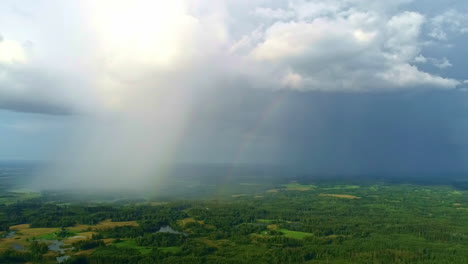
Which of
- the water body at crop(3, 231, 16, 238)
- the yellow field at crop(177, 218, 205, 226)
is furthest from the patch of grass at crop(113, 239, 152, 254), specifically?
the water body at crop(3, 231, 16, 238)

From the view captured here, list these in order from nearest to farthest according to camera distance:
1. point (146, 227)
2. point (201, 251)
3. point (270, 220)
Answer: point (201, 251), point (146, 227), point (270, 220)

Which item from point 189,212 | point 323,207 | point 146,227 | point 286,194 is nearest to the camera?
point 146,227

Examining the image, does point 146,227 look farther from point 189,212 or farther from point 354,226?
point 354,226

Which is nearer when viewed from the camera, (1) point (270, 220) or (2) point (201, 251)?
(2) point (201, 251)

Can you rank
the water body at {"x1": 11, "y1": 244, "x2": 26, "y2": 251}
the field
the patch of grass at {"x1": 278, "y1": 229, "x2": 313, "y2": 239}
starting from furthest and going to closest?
the patch of grass at {"x1": 278, "y1": 229, "x2": 313, "y2": 239} → the water body at {"x1": 11, "y1": 244, "x2": 26, "y2": 251} → the field

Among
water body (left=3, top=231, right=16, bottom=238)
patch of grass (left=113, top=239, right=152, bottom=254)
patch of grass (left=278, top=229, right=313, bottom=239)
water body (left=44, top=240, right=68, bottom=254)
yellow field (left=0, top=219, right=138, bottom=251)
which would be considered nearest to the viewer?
water body (left=44, top=240, right=68, bottom=254)

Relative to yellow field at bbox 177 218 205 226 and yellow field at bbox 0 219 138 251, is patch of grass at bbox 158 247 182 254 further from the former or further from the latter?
yellow field at bbox 177 218 205 226

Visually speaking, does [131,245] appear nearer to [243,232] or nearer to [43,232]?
[243,232]

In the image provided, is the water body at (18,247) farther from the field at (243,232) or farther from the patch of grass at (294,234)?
the patch of grass at (294,234)

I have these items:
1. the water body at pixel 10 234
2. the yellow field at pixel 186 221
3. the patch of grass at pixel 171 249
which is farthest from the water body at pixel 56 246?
the yellow field at pixel 186 221

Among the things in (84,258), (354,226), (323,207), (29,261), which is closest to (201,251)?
(84,258)

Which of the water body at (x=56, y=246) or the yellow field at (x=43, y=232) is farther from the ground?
the yellow field at (x=43, y=232)
